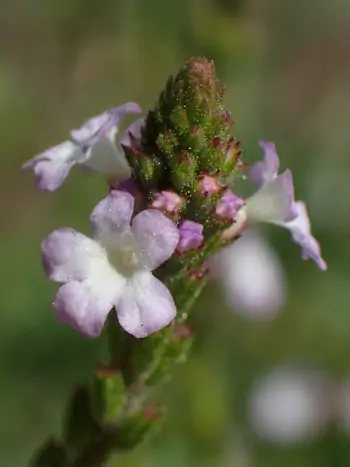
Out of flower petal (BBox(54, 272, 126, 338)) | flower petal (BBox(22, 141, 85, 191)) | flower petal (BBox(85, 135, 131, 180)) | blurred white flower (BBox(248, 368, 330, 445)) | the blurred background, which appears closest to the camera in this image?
flower petal (BBox(54, 272, 126, 338))

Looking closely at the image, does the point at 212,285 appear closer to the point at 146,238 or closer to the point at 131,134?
the point at 131,134

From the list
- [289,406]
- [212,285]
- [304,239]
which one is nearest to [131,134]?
[304,239]

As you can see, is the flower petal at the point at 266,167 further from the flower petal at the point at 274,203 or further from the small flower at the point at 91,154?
the small flower at the point at 91,154

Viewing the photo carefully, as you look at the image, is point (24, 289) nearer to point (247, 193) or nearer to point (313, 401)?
point (247, 193)

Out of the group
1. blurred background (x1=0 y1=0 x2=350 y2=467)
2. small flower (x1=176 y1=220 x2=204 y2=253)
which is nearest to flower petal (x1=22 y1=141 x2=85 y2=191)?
small flower (x1=176 y1=220 x2=204 y2=253)

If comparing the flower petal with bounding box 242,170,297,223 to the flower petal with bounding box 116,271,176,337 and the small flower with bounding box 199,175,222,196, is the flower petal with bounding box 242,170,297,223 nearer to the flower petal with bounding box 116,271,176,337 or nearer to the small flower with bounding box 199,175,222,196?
the small flower with bounding box 199,175,222,196

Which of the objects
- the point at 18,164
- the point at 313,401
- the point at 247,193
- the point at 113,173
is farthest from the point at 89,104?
the point at 113,173
